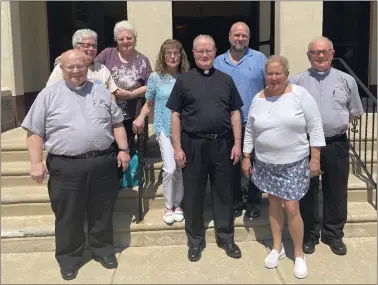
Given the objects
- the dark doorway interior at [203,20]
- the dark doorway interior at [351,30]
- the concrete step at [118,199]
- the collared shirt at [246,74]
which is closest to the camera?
the collared shirt at [246,74]

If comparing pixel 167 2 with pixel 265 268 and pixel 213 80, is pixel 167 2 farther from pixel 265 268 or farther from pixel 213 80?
pixel 265 268

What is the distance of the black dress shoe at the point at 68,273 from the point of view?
3248 millimetres

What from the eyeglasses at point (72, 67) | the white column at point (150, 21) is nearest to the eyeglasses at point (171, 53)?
the eyeglasses at point (72, 67)

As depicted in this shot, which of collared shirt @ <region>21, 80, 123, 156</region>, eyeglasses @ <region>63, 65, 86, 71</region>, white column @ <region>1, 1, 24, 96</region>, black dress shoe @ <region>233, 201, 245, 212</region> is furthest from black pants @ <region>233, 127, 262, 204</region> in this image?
white column @ <region>1, 1, 24, 96</region>

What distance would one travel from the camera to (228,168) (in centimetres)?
342

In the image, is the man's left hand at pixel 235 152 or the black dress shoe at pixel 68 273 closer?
the black dress shoe at pixel 68 273

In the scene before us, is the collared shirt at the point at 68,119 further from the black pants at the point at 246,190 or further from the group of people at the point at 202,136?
the black pants at the point at 246,190

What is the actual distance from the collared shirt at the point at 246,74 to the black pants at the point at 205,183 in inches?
17.8

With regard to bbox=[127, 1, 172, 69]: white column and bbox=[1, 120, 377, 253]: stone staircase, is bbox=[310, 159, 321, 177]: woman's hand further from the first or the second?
bbox=[127, 1, 172, 69]: white column

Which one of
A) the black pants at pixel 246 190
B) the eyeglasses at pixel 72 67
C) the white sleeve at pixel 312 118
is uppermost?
the eyeglasses at pixel 72 67

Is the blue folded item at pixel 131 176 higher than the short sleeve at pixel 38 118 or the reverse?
the reverse

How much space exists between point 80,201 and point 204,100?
1256 mm

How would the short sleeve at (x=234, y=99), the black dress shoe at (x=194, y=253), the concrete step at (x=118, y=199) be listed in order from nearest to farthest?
the short sleeve at (x=234, y=99), the black dress shoe at (x=194, y=253), the concrete step at (x=118, y=199)

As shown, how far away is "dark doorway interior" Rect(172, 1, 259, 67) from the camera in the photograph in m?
9.02
